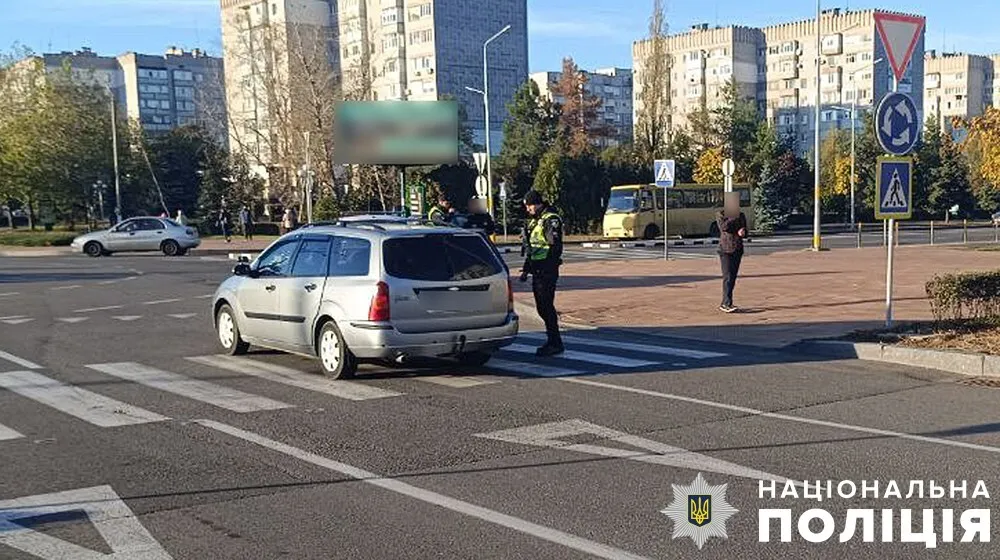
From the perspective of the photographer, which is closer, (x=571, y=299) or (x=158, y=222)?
(x=571, y=299)

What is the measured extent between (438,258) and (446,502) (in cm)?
460

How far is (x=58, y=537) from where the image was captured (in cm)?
519

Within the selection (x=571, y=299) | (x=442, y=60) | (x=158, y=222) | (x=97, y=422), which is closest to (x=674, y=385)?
(x=97, y=422)

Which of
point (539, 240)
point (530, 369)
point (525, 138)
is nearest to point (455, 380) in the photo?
point (530, 369)

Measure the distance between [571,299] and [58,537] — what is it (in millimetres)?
13297

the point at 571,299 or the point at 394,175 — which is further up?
the point at 394,175

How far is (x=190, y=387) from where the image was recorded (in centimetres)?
961

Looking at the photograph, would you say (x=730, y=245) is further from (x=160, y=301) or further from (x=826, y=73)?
(x=826, y=73)

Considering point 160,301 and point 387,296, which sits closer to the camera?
point 387,296

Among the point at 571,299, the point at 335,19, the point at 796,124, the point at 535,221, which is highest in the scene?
the point at 335,19

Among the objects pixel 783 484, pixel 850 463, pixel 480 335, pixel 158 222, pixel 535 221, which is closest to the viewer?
pixel 783 484

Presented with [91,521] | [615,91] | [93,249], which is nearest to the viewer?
[91,521]

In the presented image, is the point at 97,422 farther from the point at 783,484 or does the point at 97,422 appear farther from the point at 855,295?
the point at 855,295

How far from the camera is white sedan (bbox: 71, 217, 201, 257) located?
3766cm
